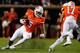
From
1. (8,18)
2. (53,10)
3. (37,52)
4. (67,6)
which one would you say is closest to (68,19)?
(67,6)

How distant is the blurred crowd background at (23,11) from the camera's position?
24281mm

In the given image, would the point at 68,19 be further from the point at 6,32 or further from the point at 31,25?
the point at 6,32

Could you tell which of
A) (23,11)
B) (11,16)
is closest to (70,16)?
(11,16)

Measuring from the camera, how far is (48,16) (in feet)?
84.0

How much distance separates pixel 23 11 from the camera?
1033 inches

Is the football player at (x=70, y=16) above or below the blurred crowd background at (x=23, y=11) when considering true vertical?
above

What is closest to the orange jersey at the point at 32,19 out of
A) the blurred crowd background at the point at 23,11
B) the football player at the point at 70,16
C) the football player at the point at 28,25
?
the football player at the point at 28,25

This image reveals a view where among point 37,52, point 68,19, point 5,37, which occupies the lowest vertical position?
point 5,37

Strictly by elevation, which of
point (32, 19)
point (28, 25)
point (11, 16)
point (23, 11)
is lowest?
point (23, 11)

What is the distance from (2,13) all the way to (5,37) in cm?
191

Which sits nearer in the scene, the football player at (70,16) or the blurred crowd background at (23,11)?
the football player at (70,16)

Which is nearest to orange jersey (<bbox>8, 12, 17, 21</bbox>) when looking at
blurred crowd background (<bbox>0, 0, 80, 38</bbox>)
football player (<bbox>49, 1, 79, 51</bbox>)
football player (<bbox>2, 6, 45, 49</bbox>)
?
blurred crowd background (<bbox>0, 0, 80, 38</bbox>)

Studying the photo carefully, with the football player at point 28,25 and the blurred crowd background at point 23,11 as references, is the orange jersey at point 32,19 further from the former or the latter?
the blurred crowd background at point 23,11

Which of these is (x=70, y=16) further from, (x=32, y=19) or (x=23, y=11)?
(x=23, y=11)
